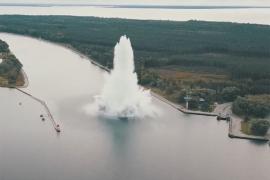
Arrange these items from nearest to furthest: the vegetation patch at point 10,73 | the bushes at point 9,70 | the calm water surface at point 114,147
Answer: the calm water surface at point 114,147
the vegetation patch at point 10,73
the bushes at point 9,70

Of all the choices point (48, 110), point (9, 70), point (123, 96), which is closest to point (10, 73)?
point (9, 70)

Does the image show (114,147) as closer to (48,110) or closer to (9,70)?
(48,110)

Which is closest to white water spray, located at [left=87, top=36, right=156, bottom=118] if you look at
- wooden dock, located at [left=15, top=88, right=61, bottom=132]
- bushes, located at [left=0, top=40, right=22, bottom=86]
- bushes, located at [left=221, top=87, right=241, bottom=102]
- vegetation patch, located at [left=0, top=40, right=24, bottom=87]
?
wooden dock, located at [left=15, top=88, right=61, bottom=132]

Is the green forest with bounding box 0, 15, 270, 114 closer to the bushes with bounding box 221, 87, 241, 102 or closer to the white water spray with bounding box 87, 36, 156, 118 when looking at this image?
the bushes with bounding box 221, 87, 241, 102

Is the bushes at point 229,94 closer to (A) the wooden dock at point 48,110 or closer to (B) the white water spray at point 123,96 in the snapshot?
(B) the white water spray at point 123,96

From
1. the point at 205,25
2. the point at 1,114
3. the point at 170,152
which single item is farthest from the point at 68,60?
the point at 205,25

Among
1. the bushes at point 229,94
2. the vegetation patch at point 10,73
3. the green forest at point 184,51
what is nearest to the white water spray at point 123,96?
the green forest at point 184,51

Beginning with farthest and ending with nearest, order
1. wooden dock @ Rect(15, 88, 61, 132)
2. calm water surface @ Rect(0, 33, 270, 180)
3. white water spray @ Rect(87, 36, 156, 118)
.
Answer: white water spray @ Rect(87, 36, 156, 118) → wooden dock @ Rect(15, 88, 61, 132) → calm water surface @ Rect(0, 33, 270, 180)
